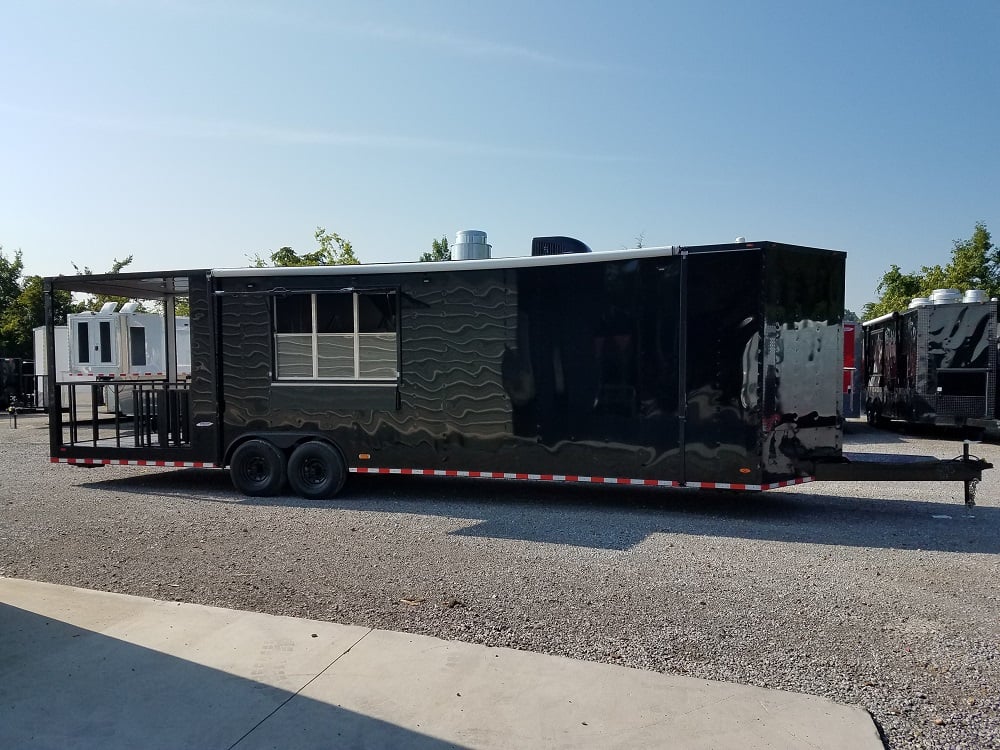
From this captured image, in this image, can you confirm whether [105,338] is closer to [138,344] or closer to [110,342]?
[110,342]

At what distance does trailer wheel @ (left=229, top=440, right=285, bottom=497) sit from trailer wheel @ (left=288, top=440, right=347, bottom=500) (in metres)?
0.15

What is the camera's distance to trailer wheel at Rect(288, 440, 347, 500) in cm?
892

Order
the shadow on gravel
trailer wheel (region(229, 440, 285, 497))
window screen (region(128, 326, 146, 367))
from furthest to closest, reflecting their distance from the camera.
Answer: window screen (region(128, 326, 146, 367)) → trailer wheel (region(229, 440, 285, 497)) → the shadow on gravel

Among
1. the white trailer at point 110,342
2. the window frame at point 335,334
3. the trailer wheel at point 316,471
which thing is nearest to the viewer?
the window frame at point 335,334

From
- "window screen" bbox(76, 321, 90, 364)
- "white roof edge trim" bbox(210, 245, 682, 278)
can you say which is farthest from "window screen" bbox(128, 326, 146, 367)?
"white roof edge trim" bbox(210, 245, 682, 278)

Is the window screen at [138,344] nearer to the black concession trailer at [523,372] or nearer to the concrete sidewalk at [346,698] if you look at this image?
the black concession trailer at [523,372]

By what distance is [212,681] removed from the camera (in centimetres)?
392

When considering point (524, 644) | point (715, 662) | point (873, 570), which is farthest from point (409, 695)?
point (873, 570)

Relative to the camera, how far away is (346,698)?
373 centimetres

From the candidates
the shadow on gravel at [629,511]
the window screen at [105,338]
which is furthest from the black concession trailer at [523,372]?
the window screen at [105,338]

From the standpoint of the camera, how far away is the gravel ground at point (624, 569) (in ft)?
13.6

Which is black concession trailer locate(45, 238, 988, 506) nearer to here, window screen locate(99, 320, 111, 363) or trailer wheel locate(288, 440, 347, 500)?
trailer wheel locate(288, 440, 347, 500)

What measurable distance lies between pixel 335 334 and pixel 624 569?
470 cm

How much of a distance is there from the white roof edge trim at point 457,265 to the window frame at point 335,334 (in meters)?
0.22
